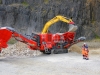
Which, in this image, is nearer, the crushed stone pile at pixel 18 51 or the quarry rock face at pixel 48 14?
the crushed stone pile at pixel 18 51

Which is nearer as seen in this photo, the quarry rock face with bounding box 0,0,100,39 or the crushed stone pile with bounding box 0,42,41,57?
the crushed stone pile with bounding box 0,42,41,57

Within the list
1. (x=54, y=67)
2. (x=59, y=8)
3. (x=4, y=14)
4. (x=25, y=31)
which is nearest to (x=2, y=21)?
(x=4, y=14)

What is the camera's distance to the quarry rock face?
45906 mm

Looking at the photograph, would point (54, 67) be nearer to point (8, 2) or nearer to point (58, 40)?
point (58, 40)

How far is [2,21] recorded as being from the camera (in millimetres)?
48969

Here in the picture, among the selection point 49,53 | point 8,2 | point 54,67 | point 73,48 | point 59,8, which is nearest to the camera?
point 54,67

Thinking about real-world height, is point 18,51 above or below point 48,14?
below

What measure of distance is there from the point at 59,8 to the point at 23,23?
6364mm

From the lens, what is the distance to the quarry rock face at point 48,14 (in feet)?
151

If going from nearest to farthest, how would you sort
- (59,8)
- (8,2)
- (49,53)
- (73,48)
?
(49,53) → (73,48) → (59,8) → (8,2)

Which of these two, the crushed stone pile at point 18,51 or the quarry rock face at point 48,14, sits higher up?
the quarry rock face at point 48,14

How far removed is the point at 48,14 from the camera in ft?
154

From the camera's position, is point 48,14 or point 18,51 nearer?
point 18,51

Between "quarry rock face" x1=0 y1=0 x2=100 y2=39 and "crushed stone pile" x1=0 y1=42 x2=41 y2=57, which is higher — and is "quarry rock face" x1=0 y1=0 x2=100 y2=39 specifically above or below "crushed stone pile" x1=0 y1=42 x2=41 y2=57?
above
